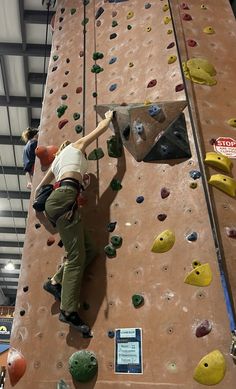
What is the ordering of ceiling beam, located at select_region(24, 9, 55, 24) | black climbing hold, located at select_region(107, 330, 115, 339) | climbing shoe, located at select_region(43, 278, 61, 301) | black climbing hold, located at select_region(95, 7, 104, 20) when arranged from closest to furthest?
black climbing hold, located at select_region(107, 330, 115, 339), climbing shoe, located at select_region(43, 278, 61, 301), black climbing hold, located at select_region(95, 7, 104, 20), ceiling beam, located at select_region(24, 9, 55, 24)

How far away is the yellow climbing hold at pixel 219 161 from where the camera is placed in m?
3.35

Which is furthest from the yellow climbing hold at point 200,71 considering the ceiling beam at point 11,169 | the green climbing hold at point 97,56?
the ceiling beam at point 11,169

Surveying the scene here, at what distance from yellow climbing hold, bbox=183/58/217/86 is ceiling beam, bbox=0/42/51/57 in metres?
4.55

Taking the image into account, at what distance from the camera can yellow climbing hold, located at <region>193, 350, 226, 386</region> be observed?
245 cm

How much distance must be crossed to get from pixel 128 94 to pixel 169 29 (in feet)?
2.88

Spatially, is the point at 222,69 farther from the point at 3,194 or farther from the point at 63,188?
the point at 3,194

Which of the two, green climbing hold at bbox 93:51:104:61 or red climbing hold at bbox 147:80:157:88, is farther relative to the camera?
green climbing hold at bbox 93:51:104:61

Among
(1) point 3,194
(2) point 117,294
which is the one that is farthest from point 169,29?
(1) point 3,194

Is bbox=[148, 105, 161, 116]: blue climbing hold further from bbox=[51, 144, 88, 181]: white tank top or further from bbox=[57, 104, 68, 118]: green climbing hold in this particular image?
bbox=[57, 104, 68, 118]: green climbing hold

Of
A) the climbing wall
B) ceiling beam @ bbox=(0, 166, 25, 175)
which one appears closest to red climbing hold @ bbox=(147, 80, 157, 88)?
the climbing wall

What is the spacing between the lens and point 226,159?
133 inches

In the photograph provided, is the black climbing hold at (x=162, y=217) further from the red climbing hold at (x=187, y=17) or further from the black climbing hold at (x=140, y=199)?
the red climbing hold at (x=187, y=17)

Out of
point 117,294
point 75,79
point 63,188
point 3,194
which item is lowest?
point 117,294

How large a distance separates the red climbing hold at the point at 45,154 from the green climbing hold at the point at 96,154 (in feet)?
1.45
